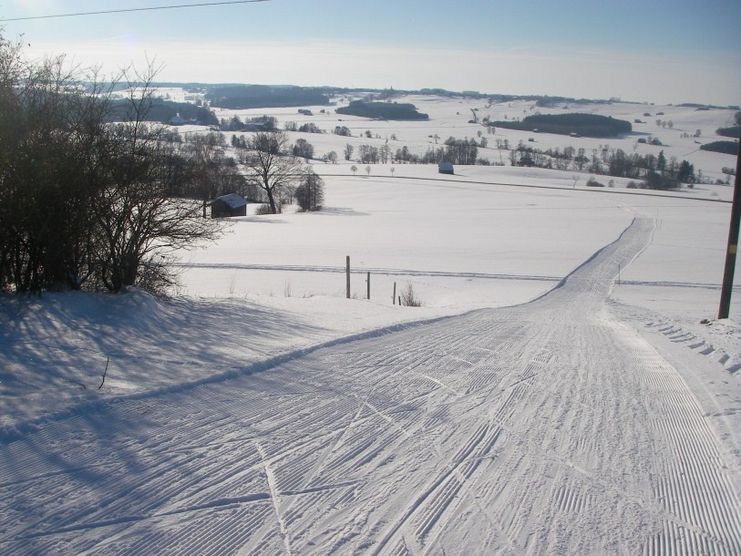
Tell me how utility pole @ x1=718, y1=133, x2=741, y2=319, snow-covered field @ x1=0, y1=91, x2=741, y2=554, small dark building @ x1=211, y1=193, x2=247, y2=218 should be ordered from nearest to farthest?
snow-covered field @ x1=0, y1=91, x2=741, y2=554 → utility pole @ x1=718, y1=133, x2=741, y2=319 → small dark building @ x1=211, y1=193, x2=247, y2=218

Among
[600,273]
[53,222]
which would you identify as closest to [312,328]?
[53,222]

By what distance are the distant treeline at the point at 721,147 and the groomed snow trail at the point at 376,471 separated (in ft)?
503

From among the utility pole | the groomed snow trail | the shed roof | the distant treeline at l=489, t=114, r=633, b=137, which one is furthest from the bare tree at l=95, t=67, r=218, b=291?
the distant treeline at l=489, t=114, r=633, b=137

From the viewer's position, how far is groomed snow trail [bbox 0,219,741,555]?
3703 mm

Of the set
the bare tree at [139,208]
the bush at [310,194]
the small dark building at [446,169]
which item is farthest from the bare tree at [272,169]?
the bare tree at [139,208]

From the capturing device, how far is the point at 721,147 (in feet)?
468

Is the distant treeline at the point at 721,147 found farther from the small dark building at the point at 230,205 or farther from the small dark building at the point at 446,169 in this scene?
the small dark building at the point at 230,205

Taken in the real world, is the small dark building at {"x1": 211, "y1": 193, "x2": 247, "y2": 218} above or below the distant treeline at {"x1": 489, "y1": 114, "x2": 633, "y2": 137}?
below

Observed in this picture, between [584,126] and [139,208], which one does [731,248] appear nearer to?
[139,208]

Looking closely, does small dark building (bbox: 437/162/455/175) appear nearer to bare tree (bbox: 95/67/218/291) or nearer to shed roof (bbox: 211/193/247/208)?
shed roof (bbox: 211/193/247/208)

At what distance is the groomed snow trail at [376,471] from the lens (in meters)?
3.70

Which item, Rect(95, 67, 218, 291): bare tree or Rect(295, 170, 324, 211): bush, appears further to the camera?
Rect(295, 170, 324, 211): bush

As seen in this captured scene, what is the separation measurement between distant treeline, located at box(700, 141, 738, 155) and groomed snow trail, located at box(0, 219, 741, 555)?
153214 millimetres

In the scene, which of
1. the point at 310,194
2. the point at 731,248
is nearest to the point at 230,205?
the point at 310,194
